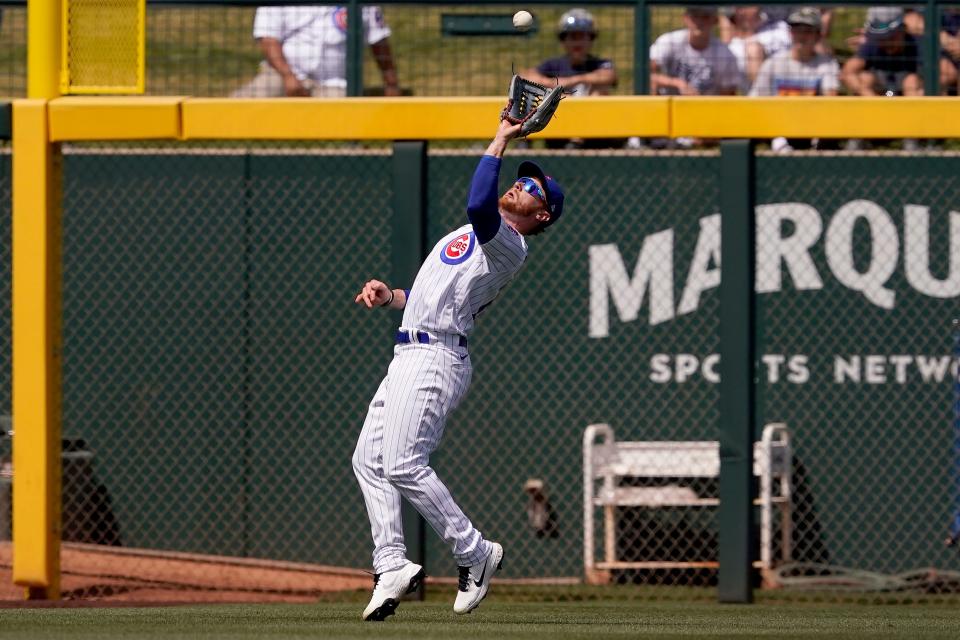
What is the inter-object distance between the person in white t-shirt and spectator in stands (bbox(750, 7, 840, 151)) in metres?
0.18

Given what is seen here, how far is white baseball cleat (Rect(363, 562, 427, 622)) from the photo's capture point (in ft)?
18.8

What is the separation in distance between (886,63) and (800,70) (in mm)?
490

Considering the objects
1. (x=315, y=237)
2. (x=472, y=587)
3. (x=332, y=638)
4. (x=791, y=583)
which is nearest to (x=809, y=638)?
(x=472, y=587)

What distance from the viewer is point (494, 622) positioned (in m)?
6.07

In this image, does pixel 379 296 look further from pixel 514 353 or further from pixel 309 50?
pixel 309 50

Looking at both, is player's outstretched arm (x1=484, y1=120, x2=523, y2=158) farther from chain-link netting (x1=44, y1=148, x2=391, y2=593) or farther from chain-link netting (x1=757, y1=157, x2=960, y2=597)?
chain-link netting (x1=757, y1=157, x2=960, y2=597)

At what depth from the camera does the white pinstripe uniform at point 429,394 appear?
5.69 meters

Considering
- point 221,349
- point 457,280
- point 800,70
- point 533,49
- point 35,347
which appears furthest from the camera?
point 533,49

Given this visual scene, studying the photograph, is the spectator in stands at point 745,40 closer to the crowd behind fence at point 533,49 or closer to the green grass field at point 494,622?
the crowd behind fence at point 533,49

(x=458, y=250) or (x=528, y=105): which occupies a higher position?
(x=528, y=105)

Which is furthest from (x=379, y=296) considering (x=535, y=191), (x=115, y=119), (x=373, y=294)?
(x=115, y=119)

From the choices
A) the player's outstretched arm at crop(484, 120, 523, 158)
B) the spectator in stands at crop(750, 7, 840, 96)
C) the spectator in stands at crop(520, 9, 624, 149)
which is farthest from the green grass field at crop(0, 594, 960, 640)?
the spectator in stands at crop(750, 7, 840, 96)

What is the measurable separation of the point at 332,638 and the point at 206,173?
156 inches

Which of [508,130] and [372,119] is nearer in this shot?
[508,130]
